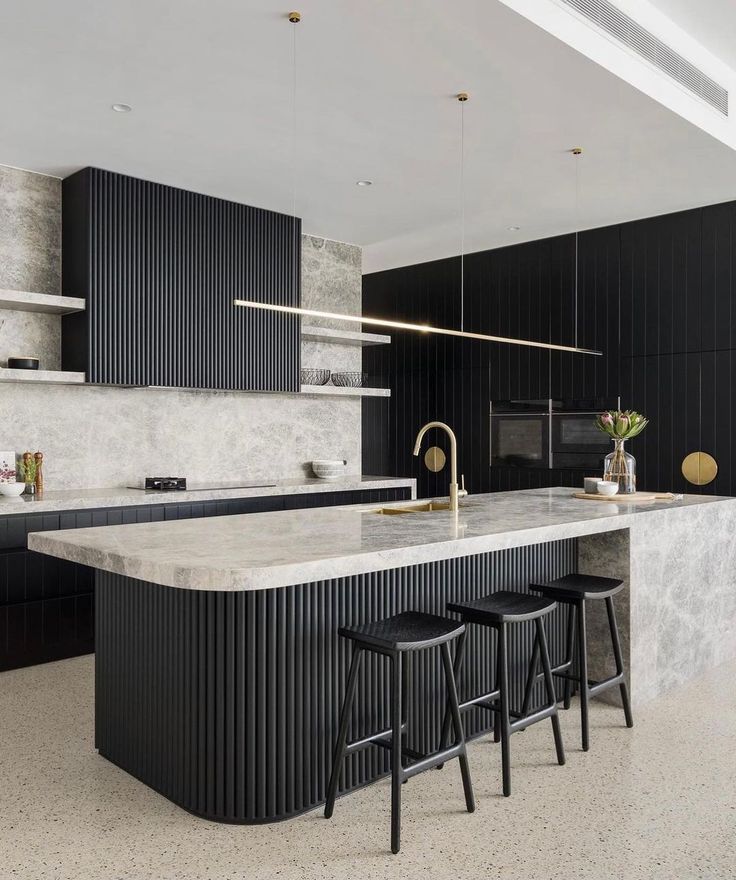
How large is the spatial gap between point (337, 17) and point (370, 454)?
5421mm

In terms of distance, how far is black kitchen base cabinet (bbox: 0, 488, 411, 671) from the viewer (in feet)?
13.1

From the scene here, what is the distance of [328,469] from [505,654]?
352cm

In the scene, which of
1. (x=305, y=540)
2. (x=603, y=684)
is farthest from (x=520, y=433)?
(x=305, y=540)

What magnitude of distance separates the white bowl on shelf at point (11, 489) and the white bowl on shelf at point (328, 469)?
2.33 meters

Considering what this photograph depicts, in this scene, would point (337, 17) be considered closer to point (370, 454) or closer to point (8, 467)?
point (8, 467)

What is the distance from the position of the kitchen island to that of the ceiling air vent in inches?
84.0

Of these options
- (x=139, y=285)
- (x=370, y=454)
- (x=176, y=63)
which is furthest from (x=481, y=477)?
(x=176, y=63)

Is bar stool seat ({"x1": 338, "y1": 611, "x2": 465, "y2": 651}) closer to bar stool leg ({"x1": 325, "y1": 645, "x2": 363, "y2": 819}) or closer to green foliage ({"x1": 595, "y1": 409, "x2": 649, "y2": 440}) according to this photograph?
bar stool leg ({"x1": 325, "y1": 645, "x2": 363, "y2": 819})

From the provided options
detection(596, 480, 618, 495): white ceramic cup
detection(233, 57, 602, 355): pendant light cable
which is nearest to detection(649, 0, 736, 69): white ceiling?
detection(233, 57, 602, 355): pendant light cable

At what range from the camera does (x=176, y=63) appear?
3.35 m

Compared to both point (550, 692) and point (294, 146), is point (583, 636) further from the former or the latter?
point (294, 146)

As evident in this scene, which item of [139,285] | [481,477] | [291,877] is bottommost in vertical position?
[291,877]

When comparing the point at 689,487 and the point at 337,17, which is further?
the point at 689,487

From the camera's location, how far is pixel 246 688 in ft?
7.86
